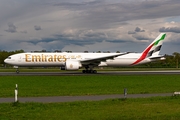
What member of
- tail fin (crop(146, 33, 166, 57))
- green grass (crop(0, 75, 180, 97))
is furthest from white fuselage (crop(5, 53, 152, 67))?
green grass (crop(0, 75, 180, 97))

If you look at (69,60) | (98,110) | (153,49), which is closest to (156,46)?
(153,49)

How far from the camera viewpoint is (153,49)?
54.9 metres

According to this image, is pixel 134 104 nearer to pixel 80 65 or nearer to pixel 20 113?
pixel 20 113

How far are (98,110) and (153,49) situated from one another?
43846mm

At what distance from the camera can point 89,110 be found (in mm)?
12555

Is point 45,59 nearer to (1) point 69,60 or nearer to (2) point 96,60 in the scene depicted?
(1) point 69,60

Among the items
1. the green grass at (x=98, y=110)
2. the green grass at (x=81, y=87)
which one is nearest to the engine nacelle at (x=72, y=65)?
the green grass at (x=81, y=87)

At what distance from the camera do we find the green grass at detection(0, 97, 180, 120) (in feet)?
36.1

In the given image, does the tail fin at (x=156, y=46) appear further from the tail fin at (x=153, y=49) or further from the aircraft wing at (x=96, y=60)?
the aircraft wing at (x=96, y=60)

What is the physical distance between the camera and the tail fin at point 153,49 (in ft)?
176

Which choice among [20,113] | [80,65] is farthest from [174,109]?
[80,65]

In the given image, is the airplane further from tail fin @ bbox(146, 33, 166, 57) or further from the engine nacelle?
tail fin @ bbox(146, 33, 166, 57)

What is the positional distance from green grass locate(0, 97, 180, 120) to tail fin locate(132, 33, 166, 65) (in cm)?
3840

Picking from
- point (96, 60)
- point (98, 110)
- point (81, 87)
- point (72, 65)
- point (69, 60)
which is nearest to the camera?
point (98, 110)
